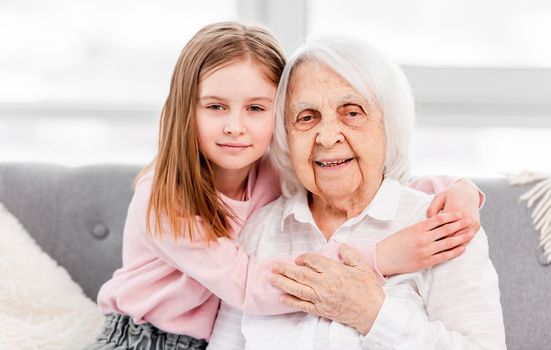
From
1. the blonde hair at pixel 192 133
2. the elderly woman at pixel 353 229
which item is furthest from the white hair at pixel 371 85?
the blonde hair at pixel 192 133

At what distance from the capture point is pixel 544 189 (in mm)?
2209

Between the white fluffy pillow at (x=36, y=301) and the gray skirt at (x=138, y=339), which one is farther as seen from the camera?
the white fluffy pillow at (x=36, y=301)

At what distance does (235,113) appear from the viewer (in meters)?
1.76

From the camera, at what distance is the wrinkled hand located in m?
1.64

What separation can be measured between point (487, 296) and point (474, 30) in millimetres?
1493

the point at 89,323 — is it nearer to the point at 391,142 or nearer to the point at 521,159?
the point at 391,142

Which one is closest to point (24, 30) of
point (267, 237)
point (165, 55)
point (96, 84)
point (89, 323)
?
point (96, 84)

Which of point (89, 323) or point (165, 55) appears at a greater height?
point (165, 55)

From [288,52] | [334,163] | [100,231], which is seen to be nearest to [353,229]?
[334,163]

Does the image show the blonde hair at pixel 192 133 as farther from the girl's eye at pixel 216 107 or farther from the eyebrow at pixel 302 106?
the eyebrow at pixel 302 106

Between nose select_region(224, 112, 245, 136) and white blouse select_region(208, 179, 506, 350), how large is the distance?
231 millimetres

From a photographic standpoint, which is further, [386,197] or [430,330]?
[386,197]

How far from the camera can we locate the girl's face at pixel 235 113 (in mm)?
1760

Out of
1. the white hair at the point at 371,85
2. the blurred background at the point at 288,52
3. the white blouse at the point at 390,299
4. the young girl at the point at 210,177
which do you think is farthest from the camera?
the blurred background at the point at 288,52
